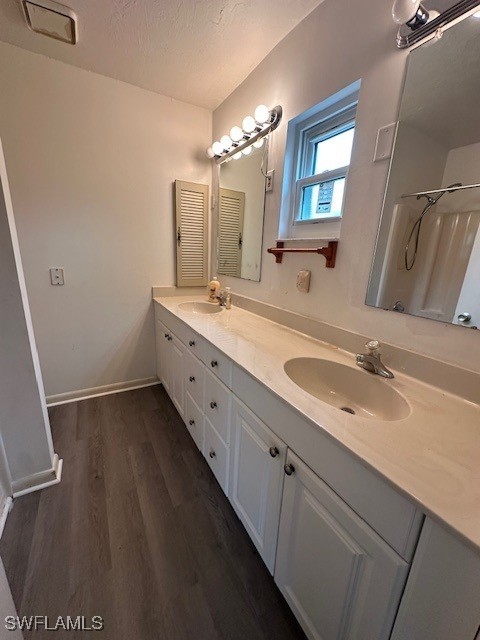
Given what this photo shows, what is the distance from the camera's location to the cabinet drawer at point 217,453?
46.7 inches

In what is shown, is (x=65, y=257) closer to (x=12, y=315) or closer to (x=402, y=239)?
(x=12, y=315)

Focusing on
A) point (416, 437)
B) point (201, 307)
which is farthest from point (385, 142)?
point (201, 307)

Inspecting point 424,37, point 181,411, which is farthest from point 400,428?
point 181,411

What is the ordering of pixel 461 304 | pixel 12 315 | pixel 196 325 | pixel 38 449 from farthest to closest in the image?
pixel 196 325
pixel 38 449
pixel 12 315
pixel 461 304

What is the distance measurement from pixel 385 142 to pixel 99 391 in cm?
242

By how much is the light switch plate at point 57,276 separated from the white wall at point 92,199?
0.04m

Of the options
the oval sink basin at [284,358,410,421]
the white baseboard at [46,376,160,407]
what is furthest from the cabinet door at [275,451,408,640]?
the white baseboard at [46,376,160,407]

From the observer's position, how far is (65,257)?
1.80 meters

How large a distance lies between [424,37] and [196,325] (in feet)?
4.57

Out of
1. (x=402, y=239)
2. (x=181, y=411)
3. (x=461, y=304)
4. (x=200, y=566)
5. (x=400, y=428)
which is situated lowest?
(x=200, y=566)

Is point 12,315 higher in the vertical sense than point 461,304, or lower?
lower

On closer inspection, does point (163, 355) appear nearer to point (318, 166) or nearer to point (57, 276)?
point (57, 276)

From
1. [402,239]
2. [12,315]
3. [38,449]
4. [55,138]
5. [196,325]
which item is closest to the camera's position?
[402,239]

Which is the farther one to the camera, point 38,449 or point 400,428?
point 38,449
